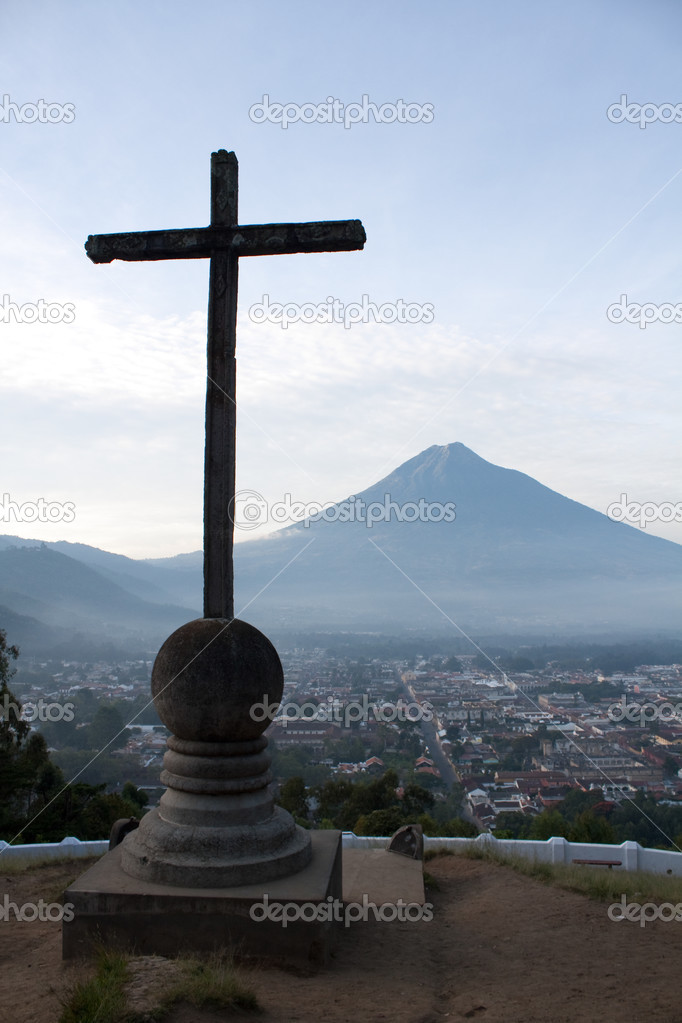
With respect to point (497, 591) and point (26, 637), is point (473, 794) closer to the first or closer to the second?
point (26, 637)

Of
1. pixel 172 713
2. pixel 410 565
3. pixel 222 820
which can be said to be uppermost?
pixel 410 565

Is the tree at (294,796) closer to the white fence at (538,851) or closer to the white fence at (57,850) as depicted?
the white fence at (538,851)

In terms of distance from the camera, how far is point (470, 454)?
484 feet

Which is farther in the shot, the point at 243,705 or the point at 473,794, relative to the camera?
the point at 473,794

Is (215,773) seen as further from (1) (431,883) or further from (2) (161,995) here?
(1) (431,883)

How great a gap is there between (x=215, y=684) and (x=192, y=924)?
1.26m

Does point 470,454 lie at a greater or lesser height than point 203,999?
greater

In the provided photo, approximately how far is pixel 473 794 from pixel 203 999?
977cm

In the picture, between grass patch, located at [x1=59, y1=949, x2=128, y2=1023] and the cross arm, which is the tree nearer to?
grass patch, located at [x1=59, y1=949, x2=128, y2=1023]

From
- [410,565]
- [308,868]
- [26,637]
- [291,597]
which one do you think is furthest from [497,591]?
[308,868]

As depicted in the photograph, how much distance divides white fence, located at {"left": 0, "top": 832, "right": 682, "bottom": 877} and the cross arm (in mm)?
5322

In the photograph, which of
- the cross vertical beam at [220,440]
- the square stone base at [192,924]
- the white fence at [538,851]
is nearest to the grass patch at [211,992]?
the square stone base at [192,924]

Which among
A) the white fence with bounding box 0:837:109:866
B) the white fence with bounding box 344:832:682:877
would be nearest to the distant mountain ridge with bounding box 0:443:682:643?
the white fence with bounding box 0:837:109:866

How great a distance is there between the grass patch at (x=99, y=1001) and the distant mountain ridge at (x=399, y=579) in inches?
1933
